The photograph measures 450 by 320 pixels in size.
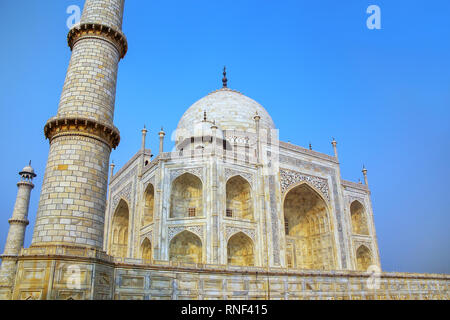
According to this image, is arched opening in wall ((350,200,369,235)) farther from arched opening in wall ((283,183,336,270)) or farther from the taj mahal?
arched opening in wall ((283,183,336,270))

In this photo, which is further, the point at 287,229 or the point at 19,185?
the point at 287,229

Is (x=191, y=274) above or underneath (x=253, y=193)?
underneath

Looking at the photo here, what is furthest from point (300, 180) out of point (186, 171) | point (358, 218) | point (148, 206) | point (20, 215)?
point (20, 215)

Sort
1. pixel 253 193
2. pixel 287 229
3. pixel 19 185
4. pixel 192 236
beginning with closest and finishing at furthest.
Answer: pixel 192 236
pixel 253 193
pixel 19 185
pixel 287 229

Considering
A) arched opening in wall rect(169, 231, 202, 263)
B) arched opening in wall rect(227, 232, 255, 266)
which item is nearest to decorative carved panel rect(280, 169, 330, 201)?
arched opening in wall rect(227, 232, 255, 266)

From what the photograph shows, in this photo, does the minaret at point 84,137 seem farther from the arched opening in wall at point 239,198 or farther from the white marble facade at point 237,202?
the arched opening in wall at point 239,198

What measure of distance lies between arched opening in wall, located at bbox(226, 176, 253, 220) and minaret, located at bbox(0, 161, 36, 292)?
11.2 meters

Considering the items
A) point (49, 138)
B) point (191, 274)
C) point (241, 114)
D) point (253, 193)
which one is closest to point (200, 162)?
point (253, 193)
